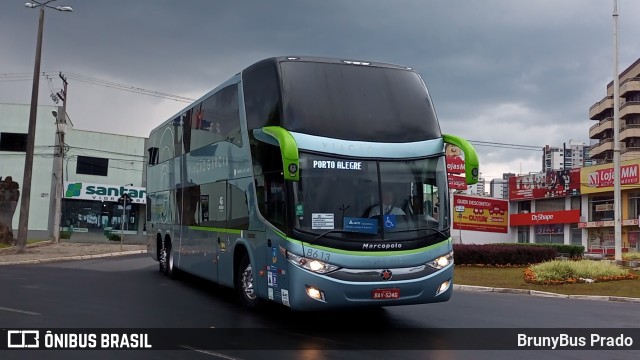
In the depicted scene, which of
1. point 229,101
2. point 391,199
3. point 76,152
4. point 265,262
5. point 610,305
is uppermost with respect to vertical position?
point 76,152

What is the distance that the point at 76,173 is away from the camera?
161 feet

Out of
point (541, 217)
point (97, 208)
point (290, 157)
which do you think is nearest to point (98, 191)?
point (97, 208)

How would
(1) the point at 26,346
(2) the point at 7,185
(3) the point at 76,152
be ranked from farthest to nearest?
(3) the point at 76,152, (2) the point at 7,185, (1) the point at 26,346

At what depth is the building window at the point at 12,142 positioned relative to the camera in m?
47.4

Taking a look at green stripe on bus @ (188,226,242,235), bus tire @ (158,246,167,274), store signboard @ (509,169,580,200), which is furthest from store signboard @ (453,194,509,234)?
green stripe on bus @ (188,226,242,235)

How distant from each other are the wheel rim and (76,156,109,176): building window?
139 feet

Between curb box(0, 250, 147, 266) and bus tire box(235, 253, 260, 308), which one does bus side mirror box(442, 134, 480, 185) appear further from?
curb box(0, 250, 147, 266)

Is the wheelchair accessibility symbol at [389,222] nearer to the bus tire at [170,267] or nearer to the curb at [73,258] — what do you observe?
the bus tire at [170,267]

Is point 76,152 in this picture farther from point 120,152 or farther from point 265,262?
point 265,262

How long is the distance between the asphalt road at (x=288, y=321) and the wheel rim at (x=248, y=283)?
34 cm

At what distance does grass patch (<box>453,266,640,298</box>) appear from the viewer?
17.5 meters

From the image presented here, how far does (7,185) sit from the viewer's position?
104 feet

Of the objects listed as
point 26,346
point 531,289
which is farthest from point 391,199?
point 531,289

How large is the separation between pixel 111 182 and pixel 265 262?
44201mm
